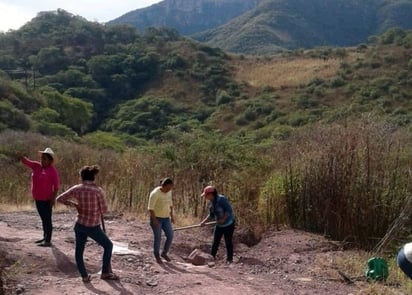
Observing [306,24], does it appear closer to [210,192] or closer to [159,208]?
[210,192]

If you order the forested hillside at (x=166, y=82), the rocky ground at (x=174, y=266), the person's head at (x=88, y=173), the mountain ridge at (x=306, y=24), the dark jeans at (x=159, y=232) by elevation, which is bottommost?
the rocky ground at (x=174, y=266)

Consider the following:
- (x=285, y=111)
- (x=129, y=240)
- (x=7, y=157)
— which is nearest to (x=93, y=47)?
(x=285, y=111)

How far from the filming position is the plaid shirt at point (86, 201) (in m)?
6.91

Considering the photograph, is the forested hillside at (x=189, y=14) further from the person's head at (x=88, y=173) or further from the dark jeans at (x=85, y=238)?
the dark jeans at (x=85, y=238)

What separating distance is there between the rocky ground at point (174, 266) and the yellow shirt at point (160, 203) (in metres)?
0.68

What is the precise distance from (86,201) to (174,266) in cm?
206

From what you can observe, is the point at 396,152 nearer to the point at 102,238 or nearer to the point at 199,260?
the point at 199,260

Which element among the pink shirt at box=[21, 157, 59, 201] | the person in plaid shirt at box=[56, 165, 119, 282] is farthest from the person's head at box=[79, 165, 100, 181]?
the pink shirt at box=[21, 157, 59, 201]

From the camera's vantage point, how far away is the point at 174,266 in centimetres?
845

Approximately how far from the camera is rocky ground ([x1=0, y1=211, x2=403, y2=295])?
7.06m

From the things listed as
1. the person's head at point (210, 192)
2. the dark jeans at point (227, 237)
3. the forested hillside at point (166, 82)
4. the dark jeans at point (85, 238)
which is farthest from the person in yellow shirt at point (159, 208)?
the forested hillside at point (166, 82)

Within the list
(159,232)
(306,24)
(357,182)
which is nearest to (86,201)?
(159,232)

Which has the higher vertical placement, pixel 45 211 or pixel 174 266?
pixel 45 211

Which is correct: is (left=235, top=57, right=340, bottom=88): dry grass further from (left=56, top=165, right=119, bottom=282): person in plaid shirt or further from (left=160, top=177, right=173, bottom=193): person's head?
(left=56, top=165, right=119, bottom=282): person in plaid shirt
